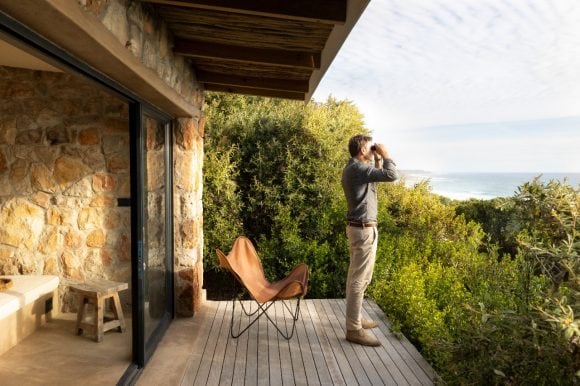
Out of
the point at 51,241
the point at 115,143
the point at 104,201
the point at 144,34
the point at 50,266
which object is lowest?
the point at 50,266

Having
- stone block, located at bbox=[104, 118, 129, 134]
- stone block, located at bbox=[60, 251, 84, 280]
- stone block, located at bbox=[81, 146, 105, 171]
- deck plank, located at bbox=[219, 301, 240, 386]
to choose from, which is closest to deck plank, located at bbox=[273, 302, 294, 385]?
deck plank, located at bbox=[219, 301, 240, 386]

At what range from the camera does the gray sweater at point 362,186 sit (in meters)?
3.55

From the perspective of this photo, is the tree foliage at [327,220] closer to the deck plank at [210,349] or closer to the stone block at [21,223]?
the deck plank at [210,349]

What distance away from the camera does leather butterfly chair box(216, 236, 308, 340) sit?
373 centimetres

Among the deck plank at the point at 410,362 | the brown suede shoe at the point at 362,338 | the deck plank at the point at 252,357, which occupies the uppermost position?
the brown suede shoe at the point at 362,338

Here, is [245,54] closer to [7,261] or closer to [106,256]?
[106,256]

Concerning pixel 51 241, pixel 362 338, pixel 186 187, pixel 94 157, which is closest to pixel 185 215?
pixel 186 187

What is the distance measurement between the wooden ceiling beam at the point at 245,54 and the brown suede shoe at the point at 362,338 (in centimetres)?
229

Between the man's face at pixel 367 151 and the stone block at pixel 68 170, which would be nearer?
the man's face at pixel 367 151

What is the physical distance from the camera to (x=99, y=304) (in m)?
3.88

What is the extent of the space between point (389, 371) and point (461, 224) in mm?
3938

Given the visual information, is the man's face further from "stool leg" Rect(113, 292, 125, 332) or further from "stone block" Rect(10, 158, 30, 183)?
"stone block" Rect(10, 158, 30, 183)


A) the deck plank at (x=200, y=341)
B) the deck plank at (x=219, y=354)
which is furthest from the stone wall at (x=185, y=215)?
the deck plank at (x=219, y=354)

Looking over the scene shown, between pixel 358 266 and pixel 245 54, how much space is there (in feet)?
6.57
